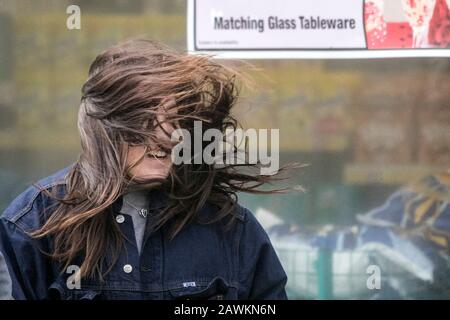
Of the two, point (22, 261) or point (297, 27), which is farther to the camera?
point (297, 27)

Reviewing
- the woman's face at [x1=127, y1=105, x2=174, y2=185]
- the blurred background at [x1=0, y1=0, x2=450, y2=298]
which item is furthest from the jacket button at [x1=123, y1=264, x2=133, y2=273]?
the blurred background at [x1=0, y1=0, x2=450, y2=298]

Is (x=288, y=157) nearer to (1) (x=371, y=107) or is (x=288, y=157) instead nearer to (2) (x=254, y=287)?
(1) (x=371, y=107)

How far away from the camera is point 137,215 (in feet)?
6.84

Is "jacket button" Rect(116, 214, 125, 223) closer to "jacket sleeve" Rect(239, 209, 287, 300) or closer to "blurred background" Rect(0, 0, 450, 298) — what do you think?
"jacket sleeve" Rect(239, 209, 287, 300)

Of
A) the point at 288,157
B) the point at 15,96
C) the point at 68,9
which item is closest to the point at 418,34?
the point at 288,157

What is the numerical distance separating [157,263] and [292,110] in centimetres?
155

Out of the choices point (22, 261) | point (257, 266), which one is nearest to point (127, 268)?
point (22, 261)

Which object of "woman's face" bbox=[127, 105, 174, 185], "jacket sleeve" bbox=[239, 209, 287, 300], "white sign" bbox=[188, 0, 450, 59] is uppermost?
"white sign" bbox=[188, 0, 450, 59]

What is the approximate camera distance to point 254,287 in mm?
2160

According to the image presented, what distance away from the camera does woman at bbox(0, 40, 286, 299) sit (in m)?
1.98

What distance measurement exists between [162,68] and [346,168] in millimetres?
1569

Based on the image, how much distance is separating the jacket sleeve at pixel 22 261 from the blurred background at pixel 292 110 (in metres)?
1.46

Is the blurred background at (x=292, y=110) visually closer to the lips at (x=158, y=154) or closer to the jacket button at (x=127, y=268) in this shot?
the lips at (x=158, y=154)

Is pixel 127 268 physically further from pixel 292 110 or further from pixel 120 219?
pixel 292 110
